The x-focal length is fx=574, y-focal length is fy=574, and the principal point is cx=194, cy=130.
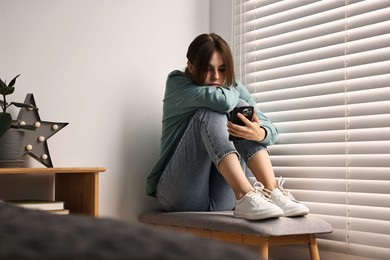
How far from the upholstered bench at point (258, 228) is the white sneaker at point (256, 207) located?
28 millimetres

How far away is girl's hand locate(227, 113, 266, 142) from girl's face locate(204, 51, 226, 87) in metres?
0.27

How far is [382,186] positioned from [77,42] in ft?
5.04

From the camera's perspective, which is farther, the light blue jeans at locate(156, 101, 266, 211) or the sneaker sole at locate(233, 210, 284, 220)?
the light blue jeans at locate(156, 101, 266, 211)

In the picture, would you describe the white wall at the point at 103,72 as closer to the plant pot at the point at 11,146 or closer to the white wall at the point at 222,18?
the white wall at the point at 222,18

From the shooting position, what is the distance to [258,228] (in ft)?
6.86

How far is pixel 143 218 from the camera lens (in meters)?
2.82

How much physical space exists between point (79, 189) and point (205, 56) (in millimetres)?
835

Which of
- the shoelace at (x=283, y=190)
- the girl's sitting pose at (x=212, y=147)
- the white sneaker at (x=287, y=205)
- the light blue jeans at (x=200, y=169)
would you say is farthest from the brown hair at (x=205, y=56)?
the white sneaker at (x=287, y=205)

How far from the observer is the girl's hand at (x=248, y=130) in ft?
7.88

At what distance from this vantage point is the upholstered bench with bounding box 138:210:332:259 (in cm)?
211

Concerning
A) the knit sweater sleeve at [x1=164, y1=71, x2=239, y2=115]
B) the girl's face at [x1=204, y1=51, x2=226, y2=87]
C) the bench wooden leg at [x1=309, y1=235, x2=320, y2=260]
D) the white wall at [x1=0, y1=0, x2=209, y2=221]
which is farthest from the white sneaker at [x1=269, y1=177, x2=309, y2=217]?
the white wall at [x1=0, y1=0, x2=209, y2=221]

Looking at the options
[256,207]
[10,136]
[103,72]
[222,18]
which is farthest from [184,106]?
[222,18]

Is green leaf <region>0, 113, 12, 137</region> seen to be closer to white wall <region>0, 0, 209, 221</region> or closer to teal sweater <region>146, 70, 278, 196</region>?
white wall <region>0, 0, 209, 221</region>

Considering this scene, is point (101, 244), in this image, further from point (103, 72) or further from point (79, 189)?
point (103, 72)
